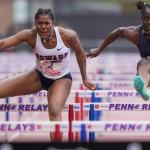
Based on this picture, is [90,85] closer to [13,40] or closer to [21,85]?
[21,85]

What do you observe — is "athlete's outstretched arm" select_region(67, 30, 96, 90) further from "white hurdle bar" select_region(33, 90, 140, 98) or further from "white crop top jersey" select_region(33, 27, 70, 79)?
"white hurdle bar" select_region(33, 90, 140, 98)

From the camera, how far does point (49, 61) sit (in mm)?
10758

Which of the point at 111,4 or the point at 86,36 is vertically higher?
the point at 86,36

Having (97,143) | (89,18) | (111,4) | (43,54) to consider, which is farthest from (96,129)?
(111,4)

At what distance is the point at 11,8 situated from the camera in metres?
49.1

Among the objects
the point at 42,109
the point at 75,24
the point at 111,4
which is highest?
the point at 42,109

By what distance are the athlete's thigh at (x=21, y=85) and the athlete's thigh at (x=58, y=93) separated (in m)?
0.24

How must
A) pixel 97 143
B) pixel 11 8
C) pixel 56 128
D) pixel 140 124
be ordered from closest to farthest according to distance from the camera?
1. pixel 97 143
2. pixel 140 124
3. pixel 56 128
4. pixel 11 8

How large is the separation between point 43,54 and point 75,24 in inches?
1007

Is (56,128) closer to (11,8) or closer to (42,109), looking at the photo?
(42,109)

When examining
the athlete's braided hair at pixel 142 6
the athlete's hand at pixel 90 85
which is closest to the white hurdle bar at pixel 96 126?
the athlete's hand at pixel 90 85

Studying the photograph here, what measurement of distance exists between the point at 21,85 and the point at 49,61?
454 millimetres

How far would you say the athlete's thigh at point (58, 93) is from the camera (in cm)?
1045

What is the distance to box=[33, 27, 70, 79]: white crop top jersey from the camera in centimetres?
1066
